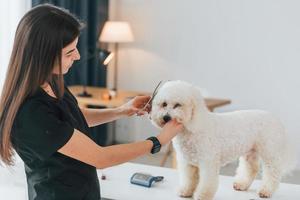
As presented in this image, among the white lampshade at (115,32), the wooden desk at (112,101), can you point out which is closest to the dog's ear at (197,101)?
the wooden desk at (112,101)

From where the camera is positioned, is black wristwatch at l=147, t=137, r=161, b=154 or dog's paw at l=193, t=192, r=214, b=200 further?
dog's paw at l=193, t=192, r=214, b=200

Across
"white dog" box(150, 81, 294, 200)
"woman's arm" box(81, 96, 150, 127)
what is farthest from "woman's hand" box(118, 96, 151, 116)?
"white dog" box(150, 81, 294, 200)

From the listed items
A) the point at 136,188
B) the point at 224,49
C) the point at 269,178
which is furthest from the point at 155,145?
the point at 224,49

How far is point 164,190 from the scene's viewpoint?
178 centimetres

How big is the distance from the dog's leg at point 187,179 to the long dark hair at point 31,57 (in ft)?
2.04

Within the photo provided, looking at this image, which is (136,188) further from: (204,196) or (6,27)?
(6,27)

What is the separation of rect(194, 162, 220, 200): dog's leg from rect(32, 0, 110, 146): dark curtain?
288 cm

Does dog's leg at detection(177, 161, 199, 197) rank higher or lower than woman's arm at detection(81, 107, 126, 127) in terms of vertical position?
lower

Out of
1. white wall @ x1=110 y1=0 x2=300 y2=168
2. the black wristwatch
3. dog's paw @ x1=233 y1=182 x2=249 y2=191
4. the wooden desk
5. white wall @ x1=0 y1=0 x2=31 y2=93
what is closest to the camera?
the black wristwatch

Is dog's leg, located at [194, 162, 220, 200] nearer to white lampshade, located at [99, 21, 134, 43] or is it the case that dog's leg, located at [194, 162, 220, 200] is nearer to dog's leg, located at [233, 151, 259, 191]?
dog's leg, located at [233, 151, 259, 191]

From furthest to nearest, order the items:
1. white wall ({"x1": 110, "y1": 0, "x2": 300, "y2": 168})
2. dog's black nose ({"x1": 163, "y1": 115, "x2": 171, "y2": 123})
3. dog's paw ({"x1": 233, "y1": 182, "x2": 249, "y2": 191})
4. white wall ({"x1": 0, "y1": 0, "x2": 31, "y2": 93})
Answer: white wall ({"x1": 110, "y1": 0, "x2": 300, "y2": 168}) → white wall ({"x1": 0, "y1": 0, "x2": 31, "y2": 93}) → dog's paw ({"x1": 233, "y1": 182, "x2": 249, "y2": 191}) → dog's black nose ({"x1": 163, "y1": 115, "x2": 171, "y2": 123})

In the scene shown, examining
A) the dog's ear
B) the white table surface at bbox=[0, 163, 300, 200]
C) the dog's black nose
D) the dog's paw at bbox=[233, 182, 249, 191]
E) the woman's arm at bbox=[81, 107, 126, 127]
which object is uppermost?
the dog's ear

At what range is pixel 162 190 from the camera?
177 cm

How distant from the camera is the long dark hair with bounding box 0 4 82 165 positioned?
1.27m
